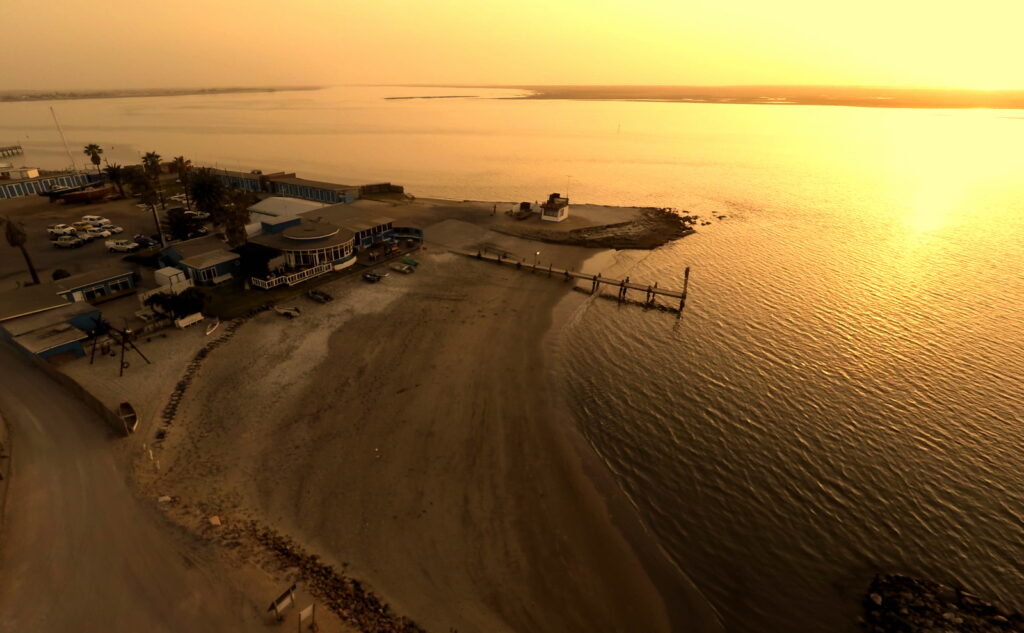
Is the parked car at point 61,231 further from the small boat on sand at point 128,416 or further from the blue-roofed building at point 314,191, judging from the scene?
the small boat on sand at point 128,416

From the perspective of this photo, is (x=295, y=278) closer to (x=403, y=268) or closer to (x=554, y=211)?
(x=403, y=268)

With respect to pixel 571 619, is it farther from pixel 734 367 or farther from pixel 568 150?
pixel 568 150

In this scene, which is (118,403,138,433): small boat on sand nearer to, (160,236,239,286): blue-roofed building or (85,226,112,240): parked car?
(160,236,239,286): blue-roofed building

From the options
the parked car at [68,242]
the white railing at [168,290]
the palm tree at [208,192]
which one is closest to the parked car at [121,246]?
the parked car at [68,242]

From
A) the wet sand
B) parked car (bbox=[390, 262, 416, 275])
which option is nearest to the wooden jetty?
parked car (bbox=[390, 262, 416, 275])

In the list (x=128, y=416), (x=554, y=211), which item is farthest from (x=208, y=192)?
(x=554, y=211)
